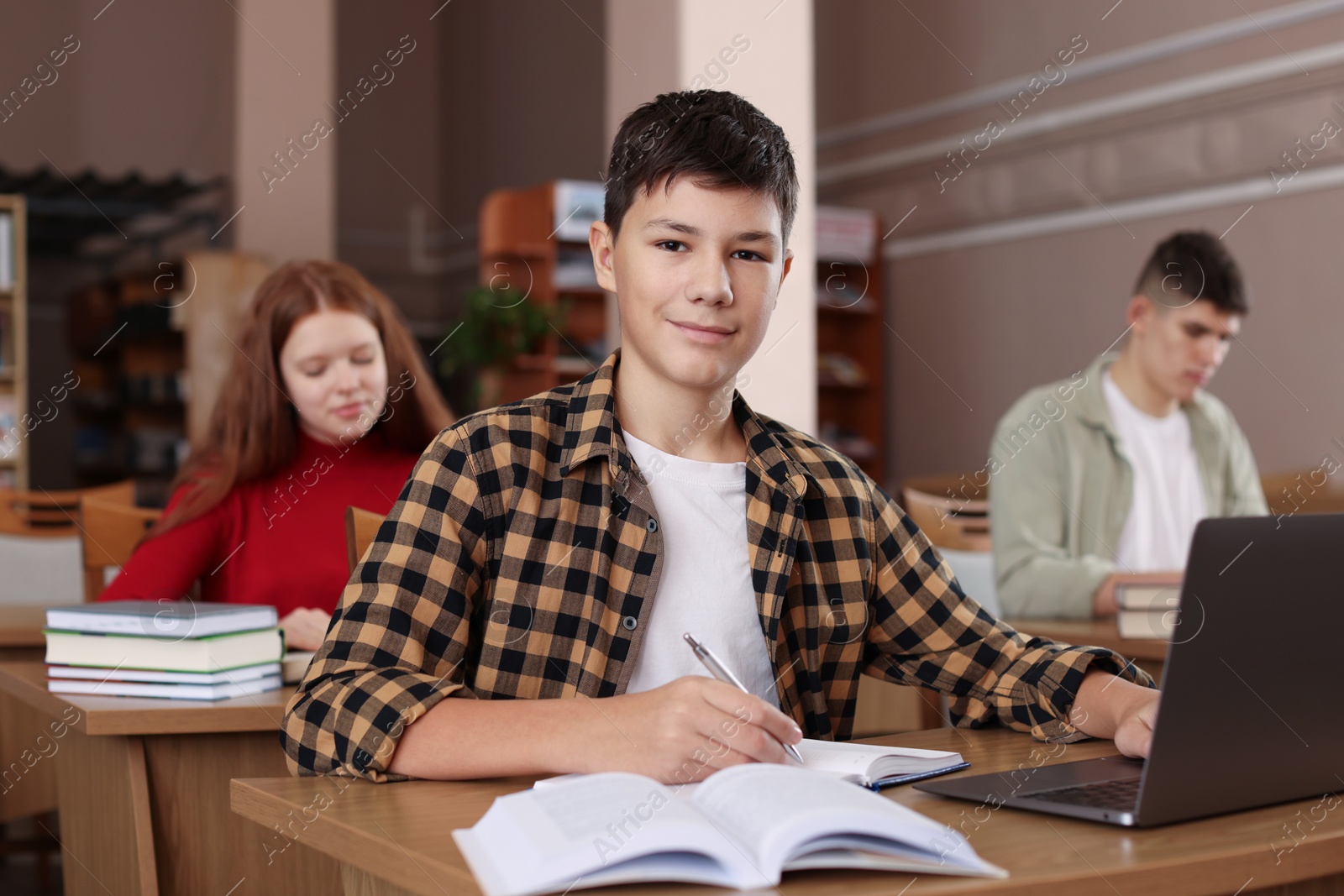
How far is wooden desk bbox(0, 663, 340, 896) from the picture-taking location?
1685 mm

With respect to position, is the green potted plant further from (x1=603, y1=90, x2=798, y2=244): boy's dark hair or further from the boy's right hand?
the boy's right hand

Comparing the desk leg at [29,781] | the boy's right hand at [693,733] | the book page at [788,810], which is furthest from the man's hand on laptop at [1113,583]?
the desk leg at [29,781]

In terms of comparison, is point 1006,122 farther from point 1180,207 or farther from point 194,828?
point 194,828

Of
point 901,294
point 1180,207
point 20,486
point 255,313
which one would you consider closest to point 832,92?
point 901,294

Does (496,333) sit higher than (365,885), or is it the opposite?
(496,333)

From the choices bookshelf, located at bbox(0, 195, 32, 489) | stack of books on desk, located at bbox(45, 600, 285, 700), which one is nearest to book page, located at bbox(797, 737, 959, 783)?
stack of books on desk, located at bbox(45, 600, 285, 700)

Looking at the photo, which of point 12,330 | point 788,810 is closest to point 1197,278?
point 788,810

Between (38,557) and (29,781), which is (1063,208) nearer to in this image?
(38,557)

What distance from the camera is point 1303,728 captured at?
1.00m

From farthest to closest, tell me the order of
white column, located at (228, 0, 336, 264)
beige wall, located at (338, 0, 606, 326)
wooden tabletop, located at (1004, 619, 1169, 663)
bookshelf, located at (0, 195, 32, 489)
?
1. beige wall, located at (338, 0, 606, 326)
2. white column, located at (228, 0, 336, 264)
3. bookshelf, located at (0, 195, 32, 489)
4. wooden tabletop, located at (1004, 619, 1169, 663)

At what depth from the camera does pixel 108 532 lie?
2656 millimetres

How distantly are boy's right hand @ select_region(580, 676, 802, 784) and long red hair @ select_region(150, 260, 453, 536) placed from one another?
57.2 inches

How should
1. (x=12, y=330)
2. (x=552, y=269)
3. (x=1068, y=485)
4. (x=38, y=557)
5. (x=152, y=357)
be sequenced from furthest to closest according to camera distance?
(x=152, y=357) → (x=552, y=269) → (x=12, y=330) → (x=38, y=557) → (x=1068, y=485)

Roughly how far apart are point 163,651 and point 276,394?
2.71 feet
